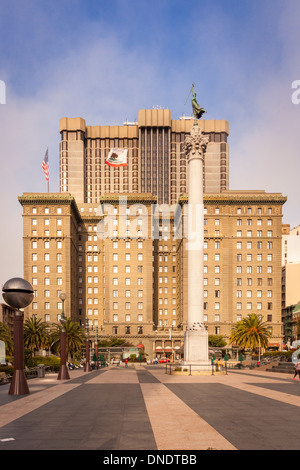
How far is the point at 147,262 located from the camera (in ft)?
425

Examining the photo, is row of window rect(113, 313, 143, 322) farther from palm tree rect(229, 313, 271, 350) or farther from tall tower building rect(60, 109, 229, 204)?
tall tower building rect(60, 109, 229, 204)

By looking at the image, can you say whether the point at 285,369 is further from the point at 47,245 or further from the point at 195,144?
the point at 47,245

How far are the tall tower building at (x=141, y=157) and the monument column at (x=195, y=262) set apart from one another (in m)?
137

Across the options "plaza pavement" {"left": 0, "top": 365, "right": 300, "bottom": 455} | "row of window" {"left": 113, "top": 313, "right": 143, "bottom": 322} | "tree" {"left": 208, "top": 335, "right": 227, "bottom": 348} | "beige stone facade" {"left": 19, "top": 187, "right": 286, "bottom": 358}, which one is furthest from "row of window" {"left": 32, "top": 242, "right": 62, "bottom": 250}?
"plaza pavement" {"left": 0, "top": 365, "right": 300, "bottom": 455}

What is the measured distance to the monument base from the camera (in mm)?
44719

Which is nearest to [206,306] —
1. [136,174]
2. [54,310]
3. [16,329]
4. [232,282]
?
[232,282]

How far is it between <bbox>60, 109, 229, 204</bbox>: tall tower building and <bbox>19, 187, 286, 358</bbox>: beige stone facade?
196 feet

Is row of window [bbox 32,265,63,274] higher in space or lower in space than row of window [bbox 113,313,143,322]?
higher

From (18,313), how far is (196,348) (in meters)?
27.2

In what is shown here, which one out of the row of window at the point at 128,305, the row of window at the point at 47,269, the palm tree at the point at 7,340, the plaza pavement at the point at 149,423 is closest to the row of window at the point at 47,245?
the row of window at the point at 47,269

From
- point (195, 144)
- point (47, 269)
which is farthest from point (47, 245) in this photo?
point (195, 144)

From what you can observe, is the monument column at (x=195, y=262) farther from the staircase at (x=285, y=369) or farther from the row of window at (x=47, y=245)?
the row of window at (x=47, y=245)

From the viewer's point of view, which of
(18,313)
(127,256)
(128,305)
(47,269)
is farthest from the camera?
(127,256)

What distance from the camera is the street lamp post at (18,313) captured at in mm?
19547
